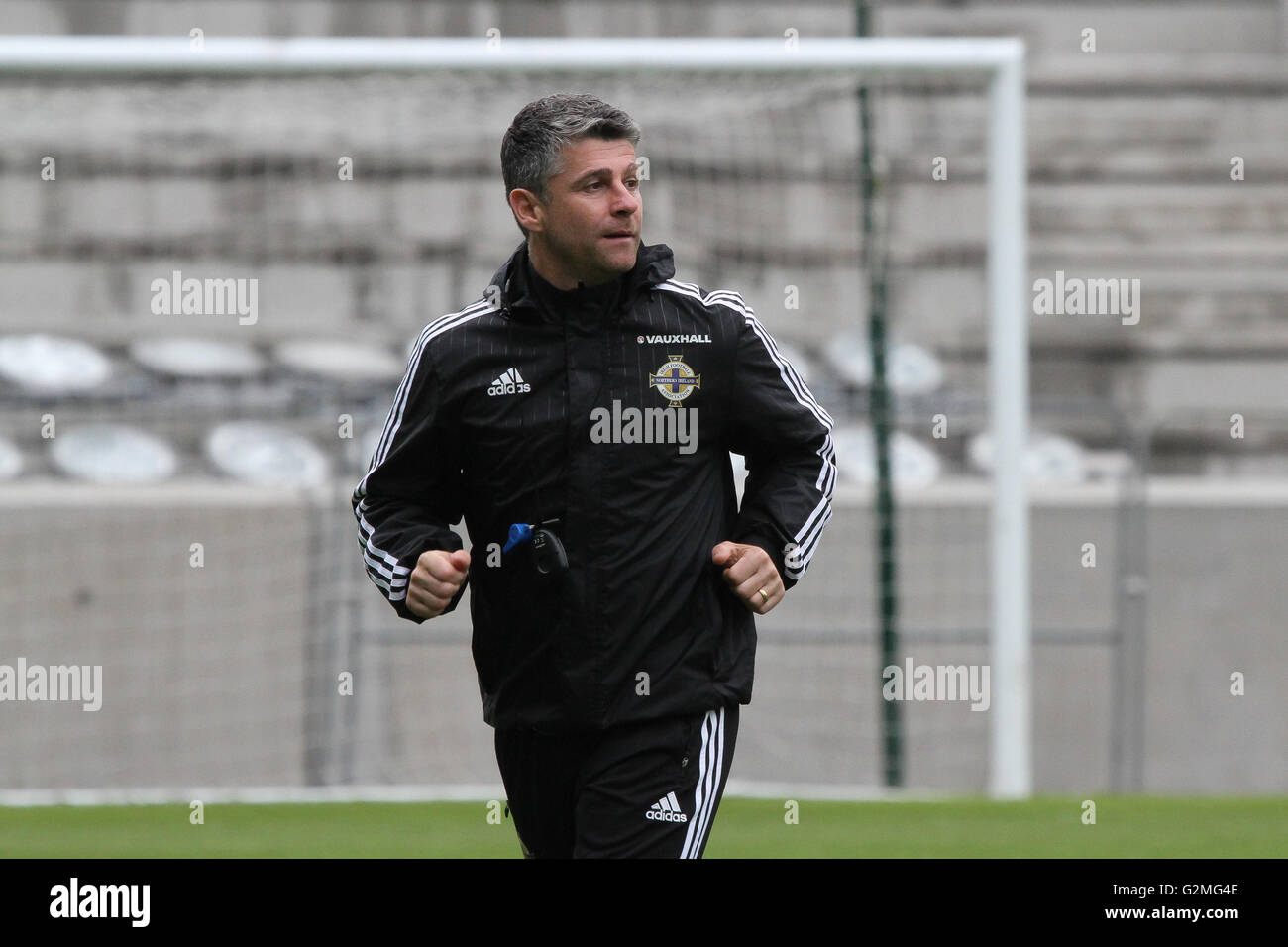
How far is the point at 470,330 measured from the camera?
348 cm

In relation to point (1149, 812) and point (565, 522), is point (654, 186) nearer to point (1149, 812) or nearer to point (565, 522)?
point (1149, 812)

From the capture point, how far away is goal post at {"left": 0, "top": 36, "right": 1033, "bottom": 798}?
7336 mm

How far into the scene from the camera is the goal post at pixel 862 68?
24.1 ft

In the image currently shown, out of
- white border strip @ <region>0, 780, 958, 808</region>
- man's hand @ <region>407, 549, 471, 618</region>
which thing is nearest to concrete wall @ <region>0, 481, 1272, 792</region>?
white border strip @ <region>0, 780, 958, 808</region>

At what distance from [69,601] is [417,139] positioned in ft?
9.97

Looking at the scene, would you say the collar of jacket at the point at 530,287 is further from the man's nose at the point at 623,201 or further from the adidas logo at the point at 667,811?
the adidas logo at the point at 667,811

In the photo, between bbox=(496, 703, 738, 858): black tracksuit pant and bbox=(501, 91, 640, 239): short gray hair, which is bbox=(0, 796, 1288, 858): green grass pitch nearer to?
bbox=(496, 703, 738, 858): black tracksuit pant

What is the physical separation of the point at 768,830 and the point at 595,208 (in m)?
4.08

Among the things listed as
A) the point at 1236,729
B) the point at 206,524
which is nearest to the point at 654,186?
the point at 206,524

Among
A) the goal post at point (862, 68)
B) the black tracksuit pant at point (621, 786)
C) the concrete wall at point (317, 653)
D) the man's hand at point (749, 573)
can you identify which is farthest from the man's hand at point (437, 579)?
the concrete wall at point (317, 653)

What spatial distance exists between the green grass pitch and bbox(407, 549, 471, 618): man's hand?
308cm

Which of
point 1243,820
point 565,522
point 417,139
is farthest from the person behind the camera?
point 417,139

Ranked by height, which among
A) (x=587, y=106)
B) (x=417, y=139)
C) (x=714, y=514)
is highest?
(x=417, y=139)

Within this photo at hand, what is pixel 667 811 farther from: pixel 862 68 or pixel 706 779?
pixel 862 68
